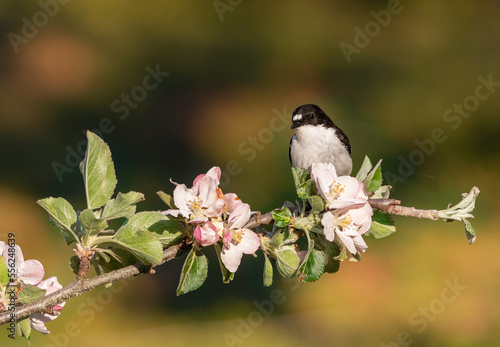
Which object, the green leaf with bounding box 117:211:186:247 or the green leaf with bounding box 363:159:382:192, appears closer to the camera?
the green leaf with bounding box 117:211:186:247

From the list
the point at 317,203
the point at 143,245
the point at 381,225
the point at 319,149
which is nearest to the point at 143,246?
the point at 143,245

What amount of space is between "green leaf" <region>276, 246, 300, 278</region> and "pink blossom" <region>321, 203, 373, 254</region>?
0.05 metres

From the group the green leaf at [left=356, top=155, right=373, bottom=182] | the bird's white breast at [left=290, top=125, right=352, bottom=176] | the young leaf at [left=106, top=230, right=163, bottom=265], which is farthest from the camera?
the bird's white breast at [left=290, top=125, right=352, bottom=176]

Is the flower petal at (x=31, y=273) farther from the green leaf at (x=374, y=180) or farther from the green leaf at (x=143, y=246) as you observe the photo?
the green leaf at (x=374, y=180)

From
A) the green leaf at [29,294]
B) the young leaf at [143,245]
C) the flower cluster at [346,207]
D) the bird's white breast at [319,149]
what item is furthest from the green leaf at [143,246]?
the bird's white breast at [319,149]

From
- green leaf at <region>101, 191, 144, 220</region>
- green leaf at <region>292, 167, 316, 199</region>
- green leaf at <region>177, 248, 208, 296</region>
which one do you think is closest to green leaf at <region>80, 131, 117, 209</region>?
green leaf at <region>101, 191, 144, 220</region>

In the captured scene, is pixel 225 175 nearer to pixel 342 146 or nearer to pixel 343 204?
pixel 342 146

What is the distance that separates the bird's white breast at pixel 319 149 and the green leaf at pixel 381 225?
912mm

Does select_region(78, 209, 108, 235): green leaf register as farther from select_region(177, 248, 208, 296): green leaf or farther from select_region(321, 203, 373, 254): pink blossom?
select_region(321, 203, 373, 254): pink blossom

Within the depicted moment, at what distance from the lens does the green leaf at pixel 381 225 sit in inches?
27.7

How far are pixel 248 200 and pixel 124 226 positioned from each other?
8.62ft

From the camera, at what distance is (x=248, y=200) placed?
3.19m

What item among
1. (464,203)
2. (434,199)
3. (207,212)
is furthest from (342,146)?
(434,199)

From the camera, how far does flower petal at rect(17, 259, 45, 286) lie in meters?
0.58
